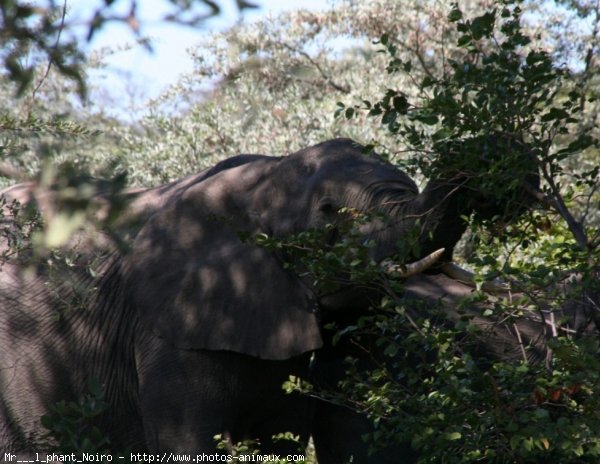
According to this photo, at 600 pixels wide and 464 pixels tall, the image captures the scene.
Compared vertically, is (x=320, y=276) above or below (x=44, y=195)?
below

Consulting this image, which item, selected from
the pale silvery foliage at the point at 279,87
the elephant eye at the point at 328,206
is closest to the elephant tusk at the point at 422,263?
the elephant eye at the point at 328,206

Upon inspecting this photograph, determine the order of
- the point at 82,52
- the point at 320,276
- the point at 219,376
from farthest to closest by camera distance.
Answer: the point at 219,376, the point at 320,276, the point at 82,52

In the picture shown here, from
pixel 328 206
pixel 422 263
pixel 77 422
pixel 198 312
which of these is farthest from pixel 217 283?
pixel 422 263

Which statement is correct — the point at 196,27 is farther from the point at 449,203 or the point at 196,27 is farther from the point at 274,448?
the point at 274,448

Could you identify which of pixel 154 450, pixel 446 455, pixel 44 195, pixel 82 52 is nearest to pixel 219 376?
pixel 154 450

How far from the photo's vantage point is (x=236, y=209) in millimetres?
5395

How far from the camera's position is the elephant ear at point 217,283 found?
5.16 m

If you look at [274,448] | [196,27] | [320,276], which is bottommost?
[274,448]

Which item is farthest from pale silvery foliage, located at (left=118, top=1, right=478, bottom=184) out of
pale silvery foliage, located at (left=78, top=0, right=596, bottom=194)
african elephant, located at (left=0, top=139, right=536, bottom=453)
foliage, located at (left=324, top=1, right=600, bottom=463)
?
foliage, located at (left=324, top=1, right=600, bottom=463)

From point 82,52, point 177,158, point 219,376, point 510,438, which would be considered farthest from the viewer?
point 177,158

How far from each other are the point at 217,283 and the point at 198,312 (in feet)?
0.48

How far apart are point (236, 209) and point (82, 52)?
3086mm

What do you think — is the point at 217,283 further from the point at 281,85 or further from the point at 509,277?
the point at 281,85

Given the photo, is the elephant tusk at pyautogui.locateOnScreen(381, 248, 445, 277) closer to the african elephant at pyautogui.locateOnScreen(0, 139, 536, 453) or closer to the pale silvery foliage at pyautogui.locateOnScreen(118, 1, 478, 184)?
the african elephant at pyautogui.locateOnScreen(0, 139, 536, 453)
